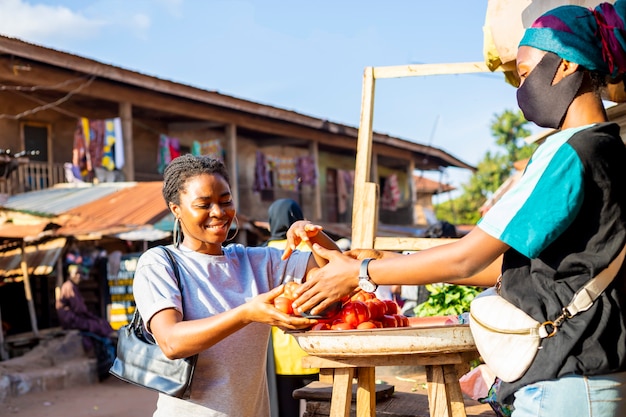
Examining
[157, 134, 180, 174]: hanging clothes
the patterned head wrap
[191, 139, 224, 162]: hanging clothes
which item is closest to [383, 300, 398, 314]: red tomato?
the patterned head wrap

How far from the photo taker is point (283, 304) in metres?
1.83

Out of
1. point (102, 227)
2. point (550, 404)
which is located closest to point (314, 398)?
point (550, 404)

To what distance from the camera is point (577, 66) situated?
64.6 inches

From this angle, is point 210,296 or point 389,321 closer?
point 210,296

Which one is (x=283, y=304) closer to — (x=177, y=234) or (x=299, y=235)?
(x=299, y=235)

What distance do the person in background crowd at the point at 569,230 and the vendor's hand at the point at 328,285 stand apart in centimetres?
31

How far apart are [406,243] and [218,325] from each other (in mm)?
1817

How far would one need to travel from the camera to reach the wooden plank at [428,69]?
3.63 m

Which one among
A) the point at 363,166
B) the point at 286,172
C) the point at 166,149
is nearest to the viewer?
the point at 363,166

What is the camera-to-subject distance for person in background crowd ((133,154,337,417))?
1836mm

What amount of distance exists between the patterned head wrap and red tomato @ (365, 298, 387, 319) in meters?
1.14

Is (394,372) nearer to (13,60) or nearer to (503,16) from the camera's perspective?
(503,16)

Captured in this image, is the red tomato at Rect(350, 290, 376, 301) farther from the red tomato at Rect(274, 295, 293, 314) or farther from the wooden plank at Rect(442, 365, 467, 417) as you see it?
the red tomato at Rect(274, 295, 293, 314)

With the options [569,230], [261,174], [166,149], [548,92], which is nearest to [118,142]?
[166,149]
